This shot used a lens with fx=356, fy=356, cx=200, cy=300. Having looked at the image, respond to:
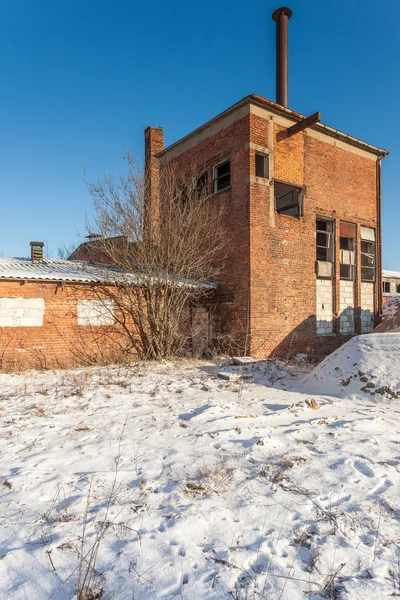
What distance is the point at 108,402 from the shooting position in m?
6.51

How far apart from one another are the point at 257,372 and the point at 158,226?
19.6ft

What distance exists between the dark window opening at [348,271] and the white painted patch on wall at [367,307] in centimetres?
86

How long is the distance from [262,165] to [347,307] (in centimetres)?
674

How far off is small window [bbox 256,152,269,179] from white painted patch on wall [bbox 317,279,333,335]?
458 cm

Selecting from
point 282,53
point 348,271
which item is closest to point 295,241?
point 348,271

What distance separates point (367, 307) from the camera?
611 inches

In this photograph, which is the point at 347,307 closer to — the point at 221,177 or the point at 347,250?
the point at 347,250

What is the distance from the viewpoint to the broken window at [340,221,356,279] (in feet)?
48.3

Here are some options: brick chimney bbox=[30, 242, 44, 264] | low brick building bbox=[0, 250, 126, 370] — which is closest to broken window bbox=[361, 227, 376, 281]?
low brick building bbox=[0, 250, 126, 370]

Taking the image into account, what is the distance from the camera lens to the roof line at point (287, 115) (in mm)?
11977

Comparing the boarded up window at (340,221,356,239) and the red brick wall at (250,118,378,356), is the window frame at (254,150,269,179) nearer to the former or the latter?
the red brick wall at (250,118,378,356)

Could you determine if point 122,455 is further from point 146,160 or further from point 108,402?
point 146,160

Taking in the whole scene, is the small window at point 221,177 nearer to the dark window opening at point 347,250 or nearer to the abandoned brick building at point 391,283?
the dark window opening at point 347,250

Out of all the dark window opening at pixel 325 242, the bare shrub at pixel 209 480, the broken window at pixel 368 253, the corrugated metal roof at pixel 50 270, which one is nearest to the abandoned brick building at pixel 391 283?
the broken window at pixel 368 253
